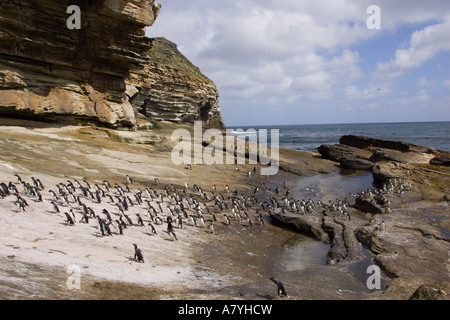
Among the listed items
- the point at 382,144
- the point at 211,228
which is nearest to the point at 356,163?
the point at 382,144

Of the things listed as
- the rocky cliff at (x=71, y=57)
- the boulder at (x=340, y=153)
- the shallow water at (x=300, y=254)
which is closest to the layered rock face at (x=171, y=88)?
the rocky cliff at (x=71, y=57)

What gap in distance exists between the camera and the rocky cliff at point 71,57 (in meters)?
29.8

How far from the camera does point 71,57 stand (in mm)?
33719

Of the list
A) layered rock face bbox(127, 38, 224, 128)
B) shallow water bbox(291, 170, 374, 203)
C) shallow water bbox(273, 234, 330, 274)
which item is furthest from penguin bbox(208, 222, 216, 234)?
layered rock face bbox(127, 38, 224, 128)

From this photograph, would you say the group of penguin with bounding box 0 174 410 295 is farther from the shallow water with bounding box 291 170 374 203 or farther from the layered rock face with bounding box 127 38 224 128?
the layered rock face with bounding box 127 38 224 128

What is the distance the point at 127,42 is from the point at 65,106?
8.21 meters

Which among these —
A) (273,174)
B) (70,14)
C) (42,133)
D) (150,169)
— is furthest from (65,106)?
(273,174)

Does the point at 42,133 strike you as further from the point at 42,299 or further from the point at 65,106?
the point at 42,299

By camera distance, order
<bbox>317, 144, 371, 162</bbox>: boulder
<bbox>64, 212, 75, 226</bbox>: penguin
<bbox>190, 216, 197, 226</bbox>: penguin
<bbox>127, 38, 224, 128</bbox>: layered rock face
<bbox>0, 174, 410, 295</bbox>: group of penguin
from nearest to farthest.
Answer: <bbox>64, 212, 75, 226</bbox>: penguin, <bbox>0, 174, 410, 295</bbox>: group of penguin, <bbox>190, 216, 197, 226</bbox>: penguin, <bbox>317, 144, 371, 162</bbox>: boulder, <bbox>127, 38, 224, 128</bbox>: layered rock face

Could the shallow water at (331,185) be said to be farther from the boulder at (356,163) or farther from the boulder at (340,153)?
the boulder at (340,153)

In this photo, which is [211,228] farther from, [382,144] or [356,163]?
[382,144]

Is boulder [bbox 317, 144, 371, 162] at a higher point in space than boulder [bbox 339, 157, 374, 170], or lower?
higher

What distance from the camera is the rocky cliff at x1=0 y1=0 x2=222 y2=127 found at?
2977 centimetres

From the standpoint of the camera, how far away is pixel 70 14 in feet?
103
